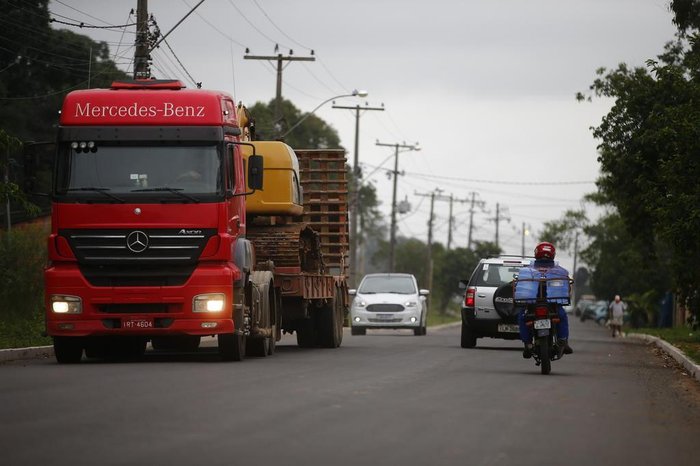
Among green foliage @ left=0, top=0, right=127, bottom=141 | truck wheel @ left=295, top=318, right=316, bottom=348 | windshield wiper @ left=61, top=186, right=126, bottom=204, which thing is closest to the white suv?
truck wheel @ left=295, top=318, right=316, bottom=348

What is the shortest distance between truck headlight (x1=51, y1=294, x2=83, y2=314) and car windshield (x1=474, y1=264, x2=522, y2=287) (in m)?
11.8

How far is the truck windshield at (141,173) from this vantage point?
18391 millimetres

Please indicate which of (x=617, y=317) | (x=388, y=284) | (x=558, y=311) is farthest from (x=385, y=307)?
(x=558, y=311)

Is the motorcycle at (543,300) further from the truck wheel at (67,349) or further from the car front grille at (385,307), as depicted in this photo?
the car front grille at (385,307)

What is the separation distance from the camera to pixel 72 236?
18438mm

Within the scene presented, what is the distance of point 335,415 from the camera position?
468 inches

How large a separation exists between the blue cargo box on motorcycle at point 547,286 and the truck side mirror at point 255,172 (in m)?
3.77

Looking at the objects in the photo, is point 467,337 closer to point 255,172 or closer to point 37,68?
point 255,172

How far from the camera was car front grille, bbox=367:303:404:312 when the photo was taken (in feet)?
128

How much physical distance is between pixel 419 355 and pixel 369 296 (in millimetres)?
15267

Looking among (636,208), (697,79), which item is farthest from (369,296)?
(697,79)

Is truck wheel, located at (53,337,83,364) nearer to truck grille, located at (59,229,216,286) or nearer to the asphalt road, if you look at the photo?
the asphalt road

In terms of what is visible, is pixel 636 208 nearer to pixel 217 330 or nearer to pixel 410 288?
pixel 410 288

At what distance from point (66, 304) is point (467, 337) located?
39.2ft
